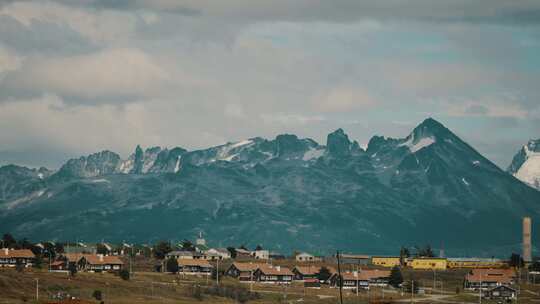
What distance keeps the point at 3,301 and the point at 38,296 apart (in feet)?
54.0

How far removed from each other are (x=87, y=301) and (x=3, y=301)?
16385mm

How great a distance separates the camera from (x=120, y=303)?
19800 cm

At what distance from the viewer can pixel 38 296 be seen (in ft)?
653

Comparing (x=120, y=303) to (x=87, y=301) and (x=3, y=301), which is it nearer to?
(x=87, y=301)

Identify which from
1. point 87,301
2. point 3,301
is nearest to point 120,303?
point 87,301

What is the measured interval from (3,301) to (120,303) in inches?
892

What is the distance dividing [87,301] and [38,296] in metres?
10.4

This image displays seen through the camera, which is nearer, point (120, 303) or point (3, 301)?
point (3, 301)

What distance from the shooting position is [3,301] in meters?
183

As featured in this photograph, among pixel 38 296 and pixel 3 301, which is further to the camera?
pixel 38 296

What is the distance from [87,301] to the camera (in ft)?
638

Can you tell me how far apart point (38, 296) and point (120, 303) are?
14.5 meters
